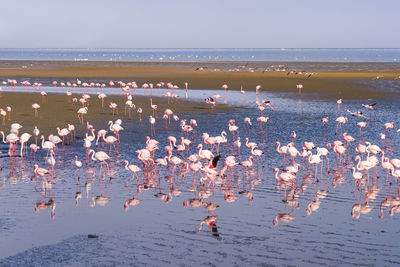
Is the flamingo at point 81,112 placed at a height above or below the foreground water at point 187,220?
above

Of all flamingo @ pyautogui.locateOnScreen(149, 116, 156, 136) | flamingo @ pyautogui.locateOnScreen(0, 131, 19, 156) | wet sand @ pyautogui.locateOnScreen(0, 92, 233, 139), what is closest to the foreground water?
flamingo @ pyautogui.locateOnScreen(0, 131, 19, 156)

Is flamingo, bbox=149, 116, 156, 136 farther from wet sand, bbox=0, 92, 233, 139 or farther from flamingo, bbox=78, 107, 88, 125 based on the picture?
flamingo, bbox=78, 107, 88, 125

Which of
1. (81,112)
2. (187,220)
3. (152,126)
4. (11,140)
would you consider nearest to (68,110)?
(81,112)

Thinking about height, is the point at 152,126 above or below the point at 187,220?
above

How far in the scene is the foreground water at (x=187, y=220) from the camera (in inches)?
352

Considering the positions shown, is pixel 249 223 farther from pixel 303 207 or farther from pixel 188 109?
pixel 188 109

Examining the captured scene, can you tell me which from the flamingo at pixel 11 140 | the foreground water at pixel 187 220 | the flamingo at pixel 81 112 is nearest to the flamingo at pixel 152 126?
the flamingo at pixel 81 112

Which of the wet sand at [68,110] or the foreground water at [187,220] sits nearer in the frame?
the foreground water at [187,220]

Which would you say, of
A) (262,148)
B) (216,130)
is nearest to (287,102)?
(216,130)

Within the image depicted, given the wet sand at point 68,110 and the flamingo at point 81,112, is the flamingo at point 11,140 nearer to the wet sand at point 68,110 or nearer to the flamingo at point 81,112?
the wet sand at point 68,110

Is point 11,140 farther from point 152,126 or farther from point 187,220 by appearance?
point 187,220

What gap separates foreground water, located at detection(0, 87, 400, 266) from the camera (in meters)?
8.94

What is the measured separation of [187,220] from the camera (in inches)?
421

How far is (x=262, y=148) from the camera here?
1798 cm
